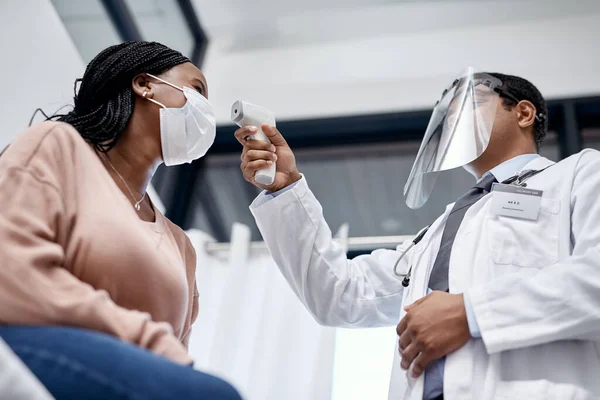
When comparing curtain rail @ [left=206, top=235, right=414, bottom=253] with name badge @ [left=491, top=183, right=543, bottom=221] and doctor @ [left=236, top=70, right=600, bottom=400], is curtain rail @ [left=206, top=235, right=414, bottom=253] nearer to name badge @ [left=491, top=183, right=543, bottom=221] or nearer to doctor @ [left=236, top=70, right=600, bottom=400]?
doctor @ [left=236, top=70, right=600, bottom=400]

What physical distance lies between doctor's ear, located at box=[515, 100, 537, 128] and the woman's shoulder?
4.35 feet

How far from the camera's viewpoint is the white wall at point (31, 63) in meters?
2.06

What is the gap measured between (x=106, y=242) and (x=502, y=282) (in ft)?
2.64

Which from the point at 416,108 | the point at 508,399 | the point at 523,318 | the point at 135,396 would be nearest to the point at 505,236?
the point at 523,318

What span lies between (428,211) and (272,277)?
0.82 metres

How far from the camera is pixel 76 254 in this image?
1015 mm

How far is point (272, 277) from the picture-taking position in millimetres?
2797

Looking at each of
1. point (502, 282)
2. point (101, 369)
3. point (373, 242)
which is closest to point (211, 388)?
point (101, 369)

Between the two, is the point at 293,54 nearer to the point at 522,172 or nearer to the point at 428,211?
the point at 428,211

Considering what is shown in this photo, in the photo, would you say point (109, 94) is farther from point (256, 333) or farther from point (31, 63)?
point (256, 333)

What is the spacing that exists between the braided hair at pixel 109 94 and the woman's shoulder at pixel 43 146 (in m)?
0.22

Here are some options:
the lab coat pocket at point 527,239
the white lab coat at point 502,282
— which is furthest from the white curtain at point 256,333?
the lab coat pocket at point 527,239

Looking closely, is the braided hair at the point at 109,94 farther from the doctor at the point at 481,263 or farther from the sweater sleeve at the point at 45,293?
the sweater sleeve at the point at 45,293

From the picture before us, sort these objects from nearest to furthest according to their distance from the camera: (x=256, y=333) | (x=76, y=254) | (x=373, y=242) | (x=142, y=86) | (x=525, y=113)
Answer: 1. (x=76, y=254)
2. (x=142, y=86)
3. (x=525, y=113)
4. (x=256, y=333)
5. (x=373, y=242)
